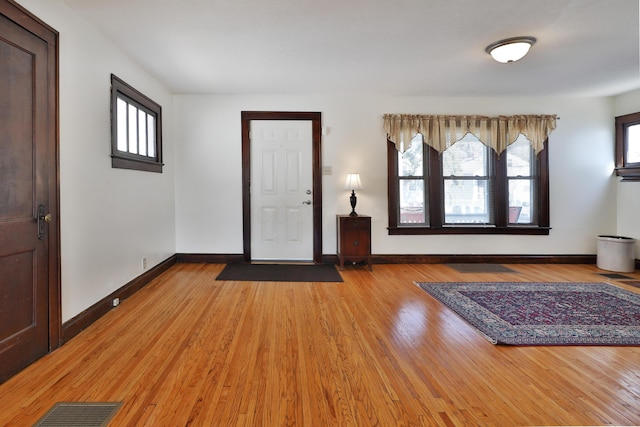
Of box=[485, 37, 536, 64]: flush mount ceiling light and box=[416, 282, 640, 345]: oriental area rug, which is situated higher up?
box=[485, 37, 536, 64]: flush mount ceiling light

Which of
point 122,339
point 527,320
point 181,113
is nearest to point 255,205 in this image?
point 181,113

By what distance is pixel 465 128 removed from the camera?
5027 mm

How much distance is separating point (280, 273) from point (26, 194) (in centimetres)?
282

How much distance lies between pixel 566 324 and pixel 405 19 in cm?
271

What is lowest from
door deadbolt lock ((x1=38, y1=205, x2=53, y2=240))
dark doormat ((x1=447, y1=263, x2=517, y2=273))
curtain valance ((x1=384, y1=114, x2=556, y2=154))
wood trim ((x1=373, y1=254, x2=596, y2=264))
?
dark doormat ((x1=447, y1=263, x2=517, y2=273))

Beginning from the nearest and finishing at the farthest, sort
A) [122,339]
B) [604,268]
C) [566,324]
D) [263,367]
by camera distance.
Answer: [263,367]
[122,339]
[566,324]
[604,268]

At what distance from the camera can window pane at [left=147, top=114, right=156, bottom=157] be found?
4211mm

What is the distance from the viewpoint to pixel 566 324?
2.72 m

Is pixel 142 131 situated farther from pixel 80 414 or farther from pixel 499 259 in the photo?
pixel 499 259

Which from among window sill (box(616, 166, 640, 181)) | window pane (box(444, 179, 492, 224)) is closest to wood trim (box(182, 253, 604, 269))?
window pane (box(444, 179, 492, 224))

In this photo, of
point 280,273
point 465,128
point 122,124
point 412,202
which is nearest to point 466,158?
point 465,128

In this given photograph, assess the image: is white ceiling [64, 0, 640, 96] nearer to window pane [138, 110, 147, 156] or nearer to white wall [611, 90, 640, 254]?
white wall [611, 90, 640, 254]

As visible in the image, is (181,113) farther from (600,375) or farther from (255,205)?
(600,375)

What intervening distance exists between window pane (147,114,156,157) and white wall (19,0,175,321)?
0.41m
